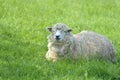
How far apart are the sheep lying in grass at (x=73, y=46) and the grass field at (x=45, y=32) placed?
257 millimetres

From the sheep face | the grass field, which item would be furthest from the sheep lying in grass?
the grass field

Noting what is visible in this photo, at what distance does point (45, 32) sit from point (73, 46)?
2.65m

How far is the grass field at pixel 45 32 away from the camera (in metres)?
8.16

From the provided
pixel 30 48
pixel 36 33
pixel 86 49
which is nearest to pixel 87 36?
pixel 86 49

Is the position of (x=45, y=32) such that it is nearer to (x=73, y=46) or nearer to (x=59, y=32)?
(x=73, y=46)

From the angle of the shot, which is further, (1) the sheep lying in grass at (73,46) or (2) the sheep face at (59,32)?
(1) the sheep lying in grass at (73,46)

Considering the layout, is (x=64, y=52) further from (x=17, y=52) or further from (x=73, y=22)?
(x=73, y=22)

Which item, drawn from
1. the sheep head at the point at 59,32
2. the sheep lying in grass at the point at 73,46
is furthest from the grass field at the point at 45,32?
the sheep head at the point at 59,32

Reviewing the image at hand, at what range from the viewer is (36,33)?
38.6ft

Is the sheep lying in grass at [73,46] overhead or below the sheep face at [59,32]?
below

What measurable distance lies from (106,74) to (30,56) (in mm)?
1849

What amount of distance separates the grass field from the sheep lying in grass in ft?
0.84

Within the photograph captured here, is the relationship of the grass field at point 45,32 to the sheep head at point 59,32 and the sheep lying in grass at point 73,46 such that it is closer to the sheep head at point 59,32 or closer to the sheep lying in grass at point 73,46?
the sheep lying in grass at point 73,46

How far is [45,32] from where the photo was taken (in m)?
12.1
